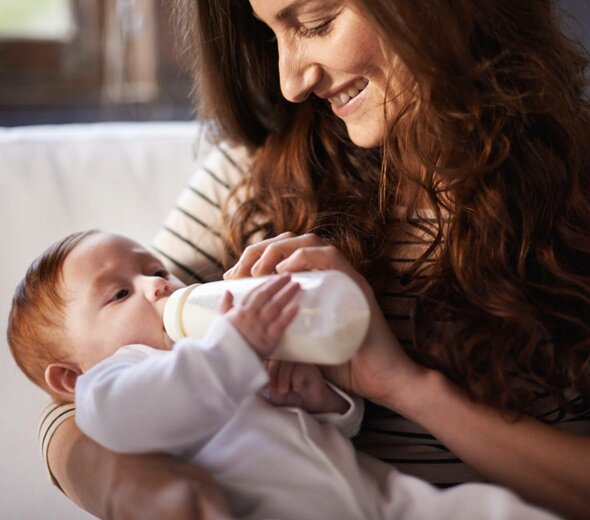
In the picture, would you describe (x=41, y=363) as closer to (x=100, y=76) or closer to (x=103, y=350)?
(x=103, y=350)

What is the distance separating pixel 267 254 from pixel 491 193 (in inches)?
14.0

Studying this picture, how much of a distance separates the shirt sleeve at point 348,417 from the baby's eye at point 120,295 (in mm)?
332

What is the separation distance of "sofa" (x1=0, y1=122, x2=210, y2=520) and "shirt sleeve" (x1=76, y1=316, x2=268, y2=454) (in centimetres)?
52

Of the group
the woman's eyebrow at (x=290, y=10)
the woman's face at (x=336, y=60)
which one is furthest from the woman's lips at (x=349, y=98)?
the woman's eyebrow at (x=290, y=10)

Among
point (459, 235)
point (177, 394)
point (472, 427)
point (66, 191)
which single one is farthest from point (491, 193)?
point (66, 191)

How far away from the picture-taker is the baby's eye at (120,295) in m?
1.21

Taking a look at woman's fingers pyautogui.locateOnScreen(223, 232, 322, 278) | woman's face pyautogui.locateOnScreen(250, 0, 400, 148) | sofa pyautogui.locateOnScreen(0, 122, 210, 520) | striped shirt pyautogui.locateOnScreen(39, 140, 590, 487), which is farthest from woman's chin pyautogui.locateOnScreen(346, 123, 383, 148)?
sofa pyautogui.locateOnScreen(0, 122, 210, 520)

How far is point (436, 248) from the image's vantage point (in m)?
1.22

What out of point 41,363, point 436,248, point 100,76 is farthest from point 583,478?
point 100,76

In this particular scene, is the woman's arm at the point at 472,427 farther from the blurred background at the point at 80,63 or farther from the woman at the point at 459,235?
the blurred background at the point at 80,63

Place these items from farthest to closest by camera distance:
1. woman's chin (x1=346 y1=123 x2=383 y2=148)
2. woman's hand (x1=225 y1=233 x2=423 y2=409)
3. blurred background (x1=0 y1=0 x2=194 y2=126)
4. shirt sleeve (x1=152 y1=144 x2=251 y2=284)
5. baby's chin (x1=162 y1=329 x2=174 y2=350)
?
blurred background (x1=0 y1=0 x2=194 y2=126), shirt sleeve (x1=152 y1=144 x2=251 y2=284), woman's chin (x1=346 y1=123 x2=383 y2=148), baby's chin (x1=162 y1=329 x2=174 y2=350), woman's hand (x1=225 y1=233 x2=423 y2=409)

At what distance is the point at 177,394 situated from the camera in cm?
92

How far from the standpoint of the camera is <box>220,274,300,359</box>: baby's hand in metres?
0.93

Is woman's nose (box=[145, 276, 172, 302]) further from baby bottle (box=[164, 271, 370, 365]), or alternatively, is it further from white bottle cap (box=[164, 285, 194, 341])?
baby bottle (box=[164, 271, 370, 365])
